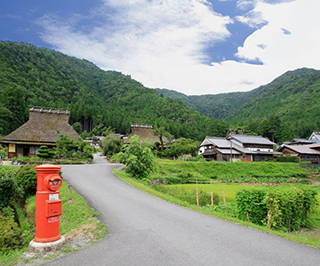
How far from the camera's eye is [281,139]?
7306cm

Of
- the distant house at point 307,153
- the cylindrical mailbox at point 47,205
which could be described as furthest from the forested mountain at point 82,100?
the cylindrical mailbox at point 47,205

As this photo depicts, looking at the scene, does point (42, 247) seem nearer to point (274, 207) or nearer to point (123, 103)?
point (274, 207)

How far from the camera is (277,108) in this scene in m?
112

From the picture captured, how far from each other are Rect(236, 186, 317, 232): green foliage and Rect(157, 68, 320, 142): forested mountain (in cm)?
6322

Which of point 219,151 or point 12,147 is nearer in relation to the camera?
point 12,147

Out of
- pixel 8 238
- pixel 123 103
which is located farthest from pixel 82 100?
pixel 8 238

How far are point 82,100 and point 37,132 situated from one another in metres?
67.1

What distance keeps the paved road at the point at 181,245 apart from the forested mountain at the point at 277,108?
67081 millimetres

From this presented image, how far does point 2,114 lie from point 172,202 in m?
43.8

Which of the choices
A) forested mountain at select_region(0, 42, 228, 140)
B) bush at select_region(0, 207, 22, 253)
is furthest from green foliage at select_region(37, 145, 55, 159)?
forested mountain at select_region(0, 42, 228, 140)

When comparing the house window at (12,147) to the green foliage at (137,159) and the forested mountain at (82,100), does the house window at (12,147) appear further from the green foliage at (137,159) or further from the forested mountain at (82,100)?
the green foliage at (137,159)

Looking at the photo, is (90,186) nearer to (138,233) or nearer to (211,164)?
(138,233)

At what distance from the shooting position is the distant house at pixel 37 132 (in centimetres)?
2945

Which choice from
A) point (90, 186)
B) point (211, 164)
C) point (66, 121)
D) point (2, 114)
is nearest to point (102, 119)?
point (2, 114)
